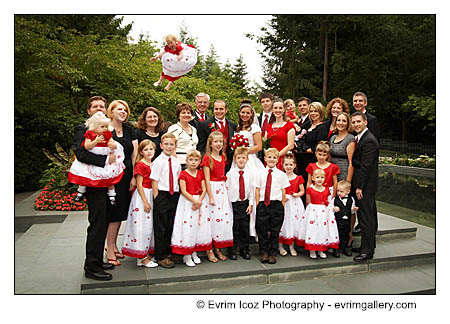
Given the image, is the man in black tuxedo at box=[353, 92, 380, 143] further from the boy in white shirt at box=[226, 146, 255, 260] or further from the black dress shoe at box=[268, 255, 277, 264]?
the black dress shoe at box=[268, 255, 277, 264]

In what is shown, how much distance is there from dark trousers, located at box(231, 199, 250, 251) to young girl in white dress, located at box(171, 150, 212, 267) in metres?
0.41

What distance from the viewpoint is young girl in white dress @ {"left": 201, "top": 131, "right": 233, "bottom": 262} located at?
4.64 metres

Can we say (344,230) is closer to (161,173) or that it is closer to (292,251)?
(292,251)

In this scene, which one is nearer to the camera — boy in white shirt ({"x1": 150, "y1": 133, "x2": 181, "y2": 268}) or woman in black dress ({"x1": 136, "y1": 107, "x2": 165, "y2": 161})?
boy in white shirt ({"x1": 150, "y1": 133, "x2": 181, "y2": 268})

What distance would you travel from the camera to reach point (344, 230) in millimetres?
4938

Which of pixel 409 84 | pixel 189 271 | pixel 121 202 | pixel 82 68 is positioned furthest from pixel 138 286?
pixel 409 84

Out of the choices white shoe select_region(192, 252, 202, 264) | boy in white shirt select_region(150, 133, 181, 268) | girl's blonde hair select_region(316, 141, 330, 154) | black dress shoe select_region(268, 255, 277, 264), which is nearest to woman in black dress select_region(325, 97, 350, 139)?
girl's blonde hair select_region(316, 141, 330, 154)

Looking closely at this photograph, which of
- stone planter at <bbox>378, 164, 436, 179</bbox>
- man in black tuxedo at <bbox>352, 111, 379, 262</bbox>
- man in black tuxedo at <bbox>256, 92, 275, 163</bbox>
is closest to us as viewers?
man in black tuxedo at <bbox>352, 111, 379, 262</bbox>

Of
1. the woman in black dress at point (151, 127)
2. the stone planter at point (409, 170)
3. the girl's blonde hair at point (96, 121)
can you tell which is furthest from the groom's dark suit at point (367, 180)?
the stone planter at point (409, 170)

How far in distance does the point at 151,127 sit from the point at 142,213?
1.17m

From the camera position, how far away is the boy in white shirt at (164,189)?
Answer: 439 centimetres

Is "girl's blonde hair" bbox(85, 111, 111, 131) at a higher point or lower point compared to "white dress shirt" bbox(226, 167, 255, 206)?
higher

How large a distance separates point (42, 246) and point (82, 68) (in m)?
6.14

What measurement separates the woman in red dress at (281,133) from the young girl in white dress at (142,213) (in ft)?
6.19
